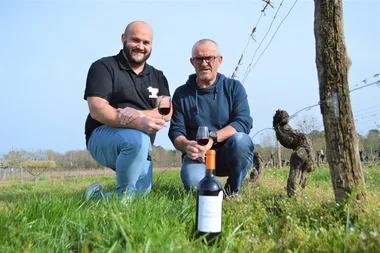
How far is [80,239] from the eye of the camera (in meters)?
2.58

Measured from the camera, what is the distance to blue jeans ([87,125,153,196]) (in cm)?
428

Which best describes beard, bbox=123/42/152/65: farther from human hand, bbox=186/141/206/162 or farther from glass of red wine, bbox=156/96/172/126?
human hand, bbox=186/141/206/162

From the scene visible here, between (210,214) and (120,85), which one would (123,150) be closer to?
(120,85)

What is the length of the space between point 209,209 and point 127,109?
6.11ft

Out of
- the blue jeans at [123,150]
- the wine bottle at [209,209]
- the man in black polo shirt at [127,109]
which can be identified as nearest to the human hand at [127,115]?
the man in black polo shirt at [127,109]

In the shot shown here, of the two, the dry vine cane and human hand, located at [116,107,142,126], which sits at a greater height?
human hand, located at [116,107,142,126]

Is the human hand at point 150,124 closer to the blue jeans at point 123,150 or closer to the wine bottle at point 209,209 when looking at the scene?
the blue jeans at point 123,150

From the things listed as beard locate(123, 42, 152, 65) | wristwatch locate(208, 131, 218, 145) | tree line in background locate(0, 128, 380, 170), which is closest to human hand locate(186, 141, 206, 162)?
wristwatch locate(208, 131, 218, 145)

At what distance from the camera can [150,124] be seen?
416 centimetres

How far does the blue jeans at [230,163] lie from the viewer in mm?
4605

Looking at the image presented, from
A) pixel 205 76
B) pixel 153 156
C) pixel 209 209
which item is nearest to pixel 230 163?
pixel 205 76

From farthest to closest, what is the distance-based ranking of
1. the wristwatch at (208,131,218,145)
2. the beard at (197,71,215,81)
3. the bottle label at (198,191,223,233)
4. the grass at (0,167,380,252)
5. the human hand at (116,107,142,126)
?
1. the beard at (197,71,215,81)
2. the wristwatch at (208,131,218,145)
3. the human hand at (116,107,142,126)
4. the bottle label at (198,191,223,233)
5. the grass at (0,167,380,252)

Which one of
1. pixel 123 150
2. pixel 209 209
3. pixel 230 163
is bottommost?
pixel 209 209

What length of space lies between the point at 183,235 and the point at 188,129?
240 centimetres
